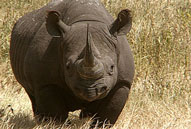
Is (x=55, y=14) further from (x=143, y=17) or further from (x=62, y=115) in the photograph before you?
(x=143, y=17)

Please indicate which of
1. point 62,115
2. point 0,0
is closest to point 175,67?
point 62,115

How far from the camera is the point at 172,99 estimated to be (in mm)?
7391

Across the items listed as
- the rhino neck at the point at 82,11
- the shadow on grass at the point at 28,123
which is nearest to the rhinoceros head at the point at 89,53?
the rhino neck at the point at 82,11

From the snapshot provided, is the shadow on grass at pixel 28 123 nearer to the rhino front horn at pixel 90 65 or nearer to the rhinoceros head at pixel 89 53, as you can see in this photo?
the rhinoceros head at pixel 89 53

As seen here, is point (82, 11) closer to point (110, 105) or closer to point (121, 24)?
point (121, 24)

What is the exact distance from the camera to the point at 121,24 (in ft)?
17.7

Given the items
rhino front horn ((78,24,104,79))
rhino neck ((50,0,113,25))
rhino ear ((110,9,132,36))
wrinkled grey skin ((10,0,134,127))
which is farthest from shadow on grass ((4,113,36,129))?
rhino ear ((110,9,132,36))

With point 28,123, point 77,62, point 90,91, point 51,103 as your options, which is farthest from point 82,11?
point 28,123

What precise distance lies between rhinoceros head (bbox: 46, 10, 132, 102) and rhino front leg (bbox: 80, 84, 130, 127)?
43 cm

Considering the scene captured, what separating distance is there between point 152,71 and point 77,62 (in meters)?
3.27

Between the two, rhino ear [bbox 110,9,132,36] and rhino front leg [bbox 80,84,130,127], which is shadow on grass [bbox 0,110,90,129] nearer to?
rhino front leg [bbox 80,84,130,127]

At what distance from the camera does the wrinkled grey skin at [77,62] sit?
4.92 meters

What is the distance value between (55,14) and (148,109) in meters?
2.42

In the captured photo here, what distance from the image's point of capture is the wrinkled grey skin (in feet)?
16.1
